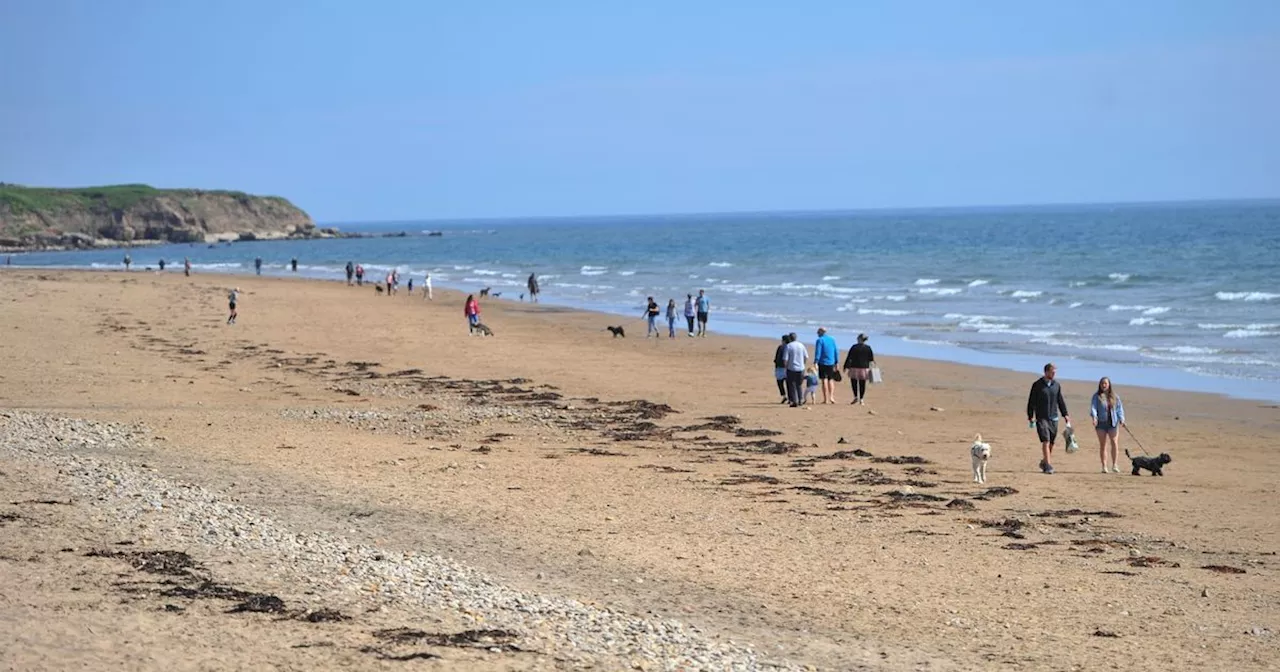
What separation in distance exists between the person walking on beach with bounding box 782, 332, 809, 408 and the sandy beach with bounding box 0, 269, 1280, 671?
454 mm

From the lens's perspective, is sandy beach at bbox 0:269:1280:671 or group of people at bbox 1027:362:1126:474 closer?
sandy beach at bbox 0:269:1280:671

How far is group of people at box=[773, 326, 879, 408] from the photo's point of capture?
2177cm

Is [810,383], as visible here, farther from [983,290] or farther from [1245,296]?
[983,290]

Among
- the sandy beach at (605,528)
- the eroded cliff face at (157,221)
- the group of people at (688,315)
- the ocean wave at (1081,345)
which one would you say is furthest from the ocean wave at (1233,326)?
the eroded cliff face at (157,221)

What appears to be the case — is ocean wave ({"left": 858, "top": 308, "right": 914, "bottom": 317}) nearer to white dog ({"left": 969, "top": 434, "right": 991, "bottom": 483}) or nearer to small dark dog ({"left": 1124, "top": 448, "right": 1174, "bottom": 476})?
small dark dog ({"left": 1124, "top": 448, "right": 1174, "bottom": 476})

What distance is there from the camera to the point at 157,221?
152m

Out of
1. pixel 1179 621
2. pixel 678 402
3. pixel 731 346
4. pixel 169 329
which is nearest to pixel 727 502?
pixel 1179 621

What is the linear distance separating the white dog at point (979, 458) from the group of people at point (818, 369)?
6.40m

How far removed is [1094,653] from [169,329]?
3039 centimetres

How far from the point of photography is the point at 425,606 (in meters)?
9.23

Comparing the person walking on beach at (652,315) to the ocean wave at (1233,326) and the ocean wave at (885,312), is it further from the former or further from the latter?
→ the ocean wave at (1233,326)

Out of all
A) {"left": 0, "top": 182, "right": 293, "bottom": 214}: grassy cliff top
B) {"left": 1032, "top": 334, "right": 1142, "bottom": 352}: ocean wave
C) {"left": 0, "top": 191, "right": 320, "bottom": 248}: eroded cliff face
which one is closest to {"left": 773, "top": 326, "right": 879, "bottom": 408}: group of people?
{"left": 1032, "top": 334, "right": 1142, "bottom": 352}: ocean wave

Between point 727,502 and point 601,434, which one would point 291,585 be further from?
point 601,434

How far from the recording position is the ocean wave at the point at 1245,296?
43.8 metres
